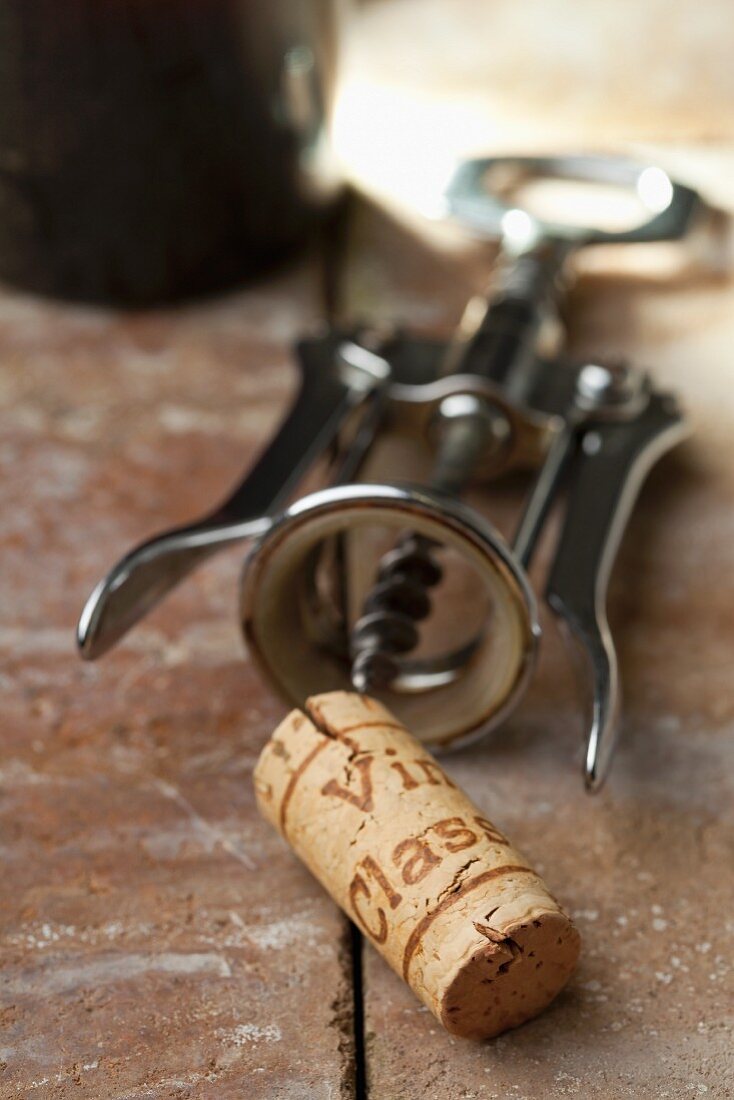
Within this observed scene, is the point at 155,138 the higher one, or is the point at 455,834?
the point at 155,138

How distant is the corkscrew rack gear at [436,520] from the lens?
2.52 feet

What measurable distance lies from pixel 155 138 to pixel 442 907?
77 centimetres

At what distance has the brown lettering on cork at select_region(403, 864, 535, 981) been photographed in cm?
64

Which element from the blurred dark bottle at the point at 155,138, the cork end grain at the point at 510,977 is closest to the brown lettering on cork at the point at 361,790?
the cork end grain at the point at 510,977

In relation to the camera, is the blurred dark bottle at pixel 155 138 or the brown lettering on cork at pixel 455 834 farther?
the blurred dark bottle at pixel 155 138

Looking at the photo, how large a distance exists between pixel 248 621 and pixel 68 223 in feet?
1.81

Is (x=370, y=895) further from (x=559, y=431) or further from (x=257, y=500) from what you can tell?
(x=559, y=431)

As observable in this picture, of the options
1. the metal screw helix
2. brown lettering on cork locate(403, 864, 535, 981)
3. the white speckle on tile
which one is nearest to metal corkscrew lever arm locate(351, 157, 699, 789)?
the metal screw helix

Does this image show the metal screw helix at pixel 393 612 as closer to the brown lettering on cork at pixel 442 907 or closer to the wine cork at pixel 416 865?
A: the wine cork at pixel 416 865

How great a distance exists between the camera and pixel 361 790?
2.30 feet

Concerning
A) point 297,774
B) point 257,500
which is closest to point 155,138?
point 257,500

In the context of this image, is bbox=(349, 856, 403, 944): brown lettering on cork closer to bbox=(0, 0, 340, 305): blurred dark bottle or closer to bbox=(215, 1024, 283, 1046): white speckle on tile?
bbox=(215, 1024, 283, 1046): white speckle on tile

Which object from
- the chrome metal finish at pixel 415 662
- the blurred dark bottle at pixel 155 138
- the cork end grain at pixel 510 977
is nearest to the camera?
the cork end grain at pixel 510 977

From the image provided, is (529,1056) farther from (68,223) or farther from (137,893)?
(68,223)
